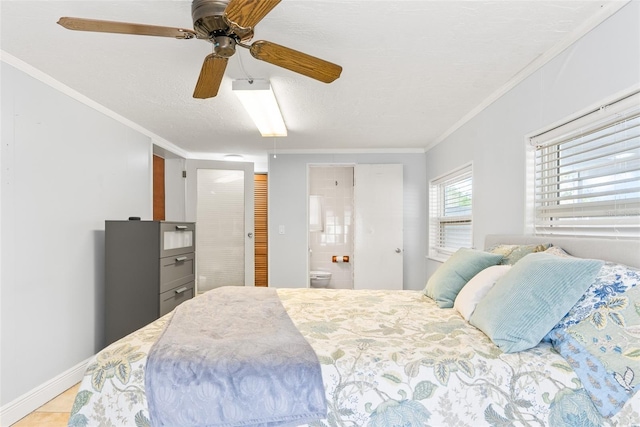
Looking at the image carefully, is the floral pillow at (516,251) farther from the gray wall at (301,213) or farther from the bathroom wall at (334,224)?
the bathroom wall at (334,224)

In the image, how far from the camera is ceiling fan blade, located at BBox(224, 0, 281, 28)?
51.2 inches

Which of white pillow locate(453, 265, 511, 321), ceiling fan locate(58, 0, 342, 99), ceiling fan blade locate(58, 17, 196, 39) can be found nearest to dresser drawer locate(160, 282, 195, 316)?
ceiling fan locate(58, 0, 342, 99)

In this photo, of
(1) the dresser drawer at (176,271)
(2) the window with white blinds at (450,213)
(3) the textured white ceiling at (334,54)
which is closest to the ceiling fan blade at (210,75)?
(3) the textured white ceiling at (334,54)

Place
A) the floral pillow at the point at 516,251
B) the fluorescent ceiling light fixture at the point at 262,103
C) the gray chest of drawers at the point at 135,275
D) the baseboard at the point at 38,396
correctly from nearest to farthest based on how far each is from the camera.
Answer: the floral pillow at the point at 516,251, the baseboard at the point at 38,396, the fluorescent ceiling light fixture at the point at 262,103, the gray chest of drawers at the point at 135,275

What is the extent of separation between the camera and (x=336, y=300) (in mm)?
2408

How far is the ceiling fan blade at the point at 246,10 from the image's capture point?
1301mm

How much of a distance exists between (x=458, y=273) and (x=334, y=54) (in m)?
1.49

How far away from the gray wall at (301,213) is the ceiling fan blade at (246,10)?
3.79 metres

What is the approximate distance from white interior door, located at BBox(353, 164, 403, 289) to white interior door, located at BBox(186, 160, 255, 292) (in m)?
1.52

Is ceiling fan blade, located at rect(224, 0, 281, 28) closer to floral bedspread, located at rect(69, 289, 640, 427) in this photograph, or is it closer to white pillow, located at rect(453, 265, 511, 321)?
floral bedspread, located at rect(69, 289, 640, 427)

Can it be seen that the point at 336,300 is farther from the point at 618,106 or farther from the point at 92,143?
the point at 92,143

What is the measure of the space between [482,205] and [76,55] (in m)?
3.14

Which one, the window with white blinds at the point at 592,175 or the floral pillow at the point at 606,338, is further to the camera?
the window with white blinds at the point at 592,175

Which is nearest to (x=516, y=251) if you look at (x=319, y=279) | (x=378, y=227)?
(x=378, y=227)
